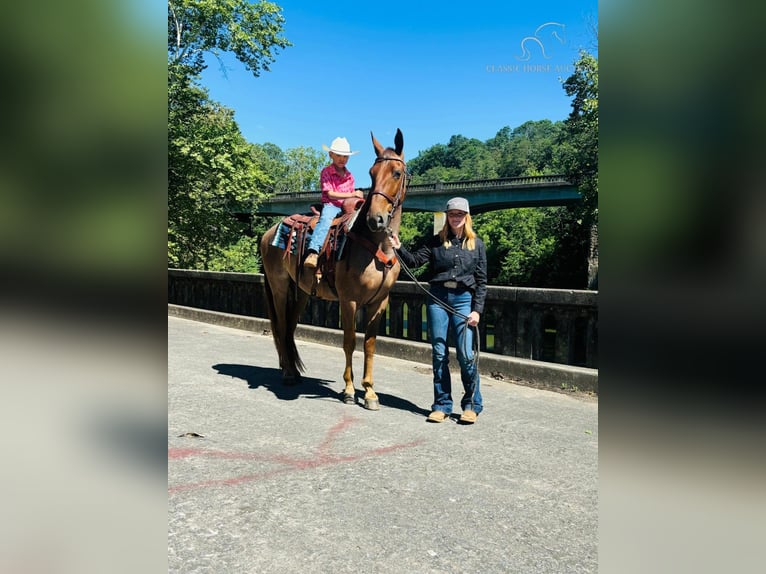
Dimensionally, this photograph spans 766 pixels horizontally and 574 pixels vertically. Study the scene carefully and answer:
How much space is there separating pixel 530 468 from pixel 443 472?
27.2 inches

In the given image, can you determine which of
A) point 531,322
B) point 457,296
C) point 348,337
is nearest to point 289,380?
point 348,337

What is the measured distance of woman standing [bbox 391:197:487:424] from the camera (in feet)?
18.7

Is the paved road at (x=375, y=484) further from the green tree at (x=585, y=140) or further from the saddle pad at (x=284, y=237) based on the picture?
the green tree at (x=585, y=140)

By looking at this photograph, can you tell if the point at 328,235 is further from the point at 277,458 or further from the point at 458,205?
the point at 277,458

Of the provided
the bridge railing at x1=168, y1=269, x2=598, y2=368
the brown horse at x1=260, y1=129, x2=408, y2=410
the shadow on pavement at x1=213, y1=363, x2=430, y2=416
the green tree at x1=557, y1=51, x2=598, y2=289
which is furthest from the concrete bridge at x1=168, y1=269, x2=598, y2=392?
the green tree at x1=557, y1=51, x2=598, y2=289

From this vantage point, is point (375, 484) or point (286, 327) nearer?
point (375, 484)

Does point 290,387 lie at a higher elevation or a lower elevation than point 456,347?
lower

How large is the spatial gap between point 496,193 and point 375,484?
46812 millimetres

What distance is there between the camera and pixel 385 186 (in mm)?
5492

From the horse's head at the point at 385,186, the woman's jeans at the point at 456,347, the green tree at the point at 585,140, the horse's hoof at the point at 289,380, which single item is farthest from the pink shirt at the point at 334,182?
the green tree at the point at 585,140

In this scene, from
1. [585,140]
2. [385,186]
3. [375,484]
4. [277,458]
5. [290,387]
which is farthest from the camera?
[585,140]

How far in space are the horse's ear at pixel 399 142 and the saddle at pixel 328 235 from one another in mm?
875

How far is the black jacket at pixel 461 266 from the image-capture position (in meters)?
5.71

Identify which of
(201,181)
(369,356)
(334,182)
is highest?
(201,181)
